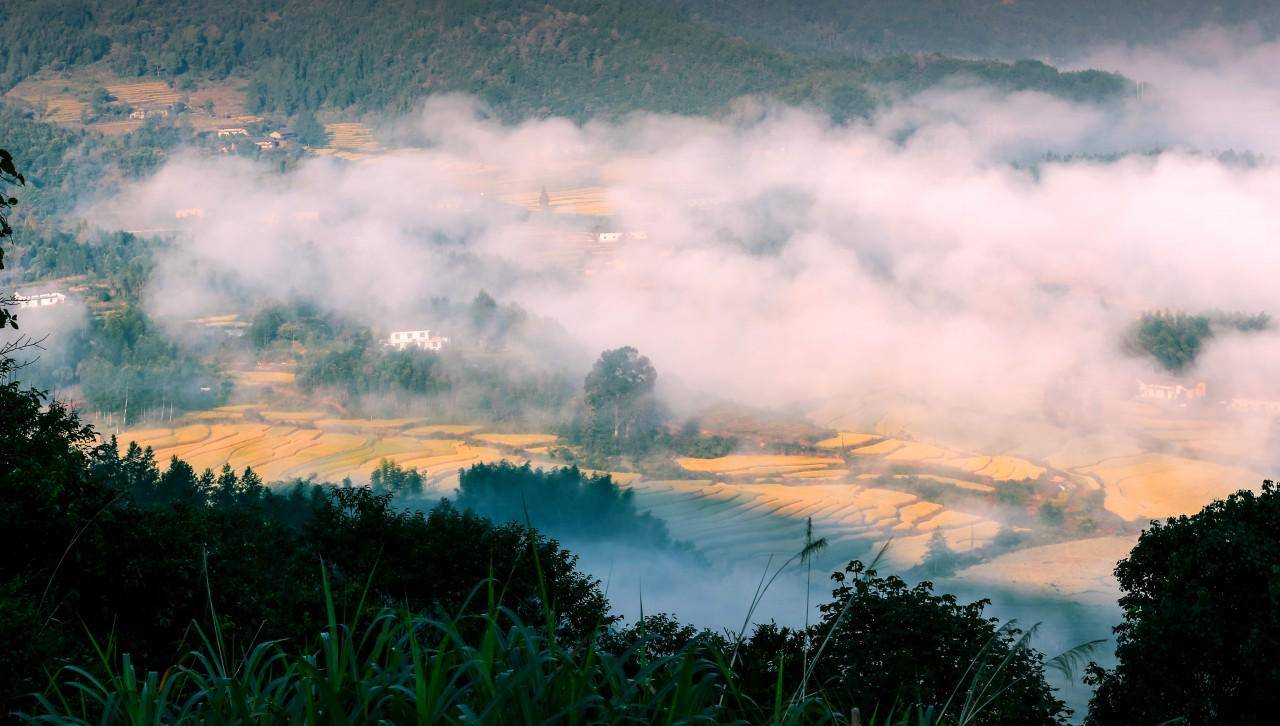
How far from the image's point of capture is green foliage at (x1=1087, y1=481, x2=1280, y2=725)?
1412 cm

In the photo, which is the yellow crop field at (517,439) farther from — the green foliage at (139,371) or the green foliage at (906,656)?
the green foliage at (906,656)

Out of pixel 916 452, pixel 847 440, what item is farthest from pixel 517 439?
pixel 916 452

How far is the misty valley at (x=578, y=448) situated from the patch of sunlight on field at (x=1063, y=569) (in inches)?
14.8

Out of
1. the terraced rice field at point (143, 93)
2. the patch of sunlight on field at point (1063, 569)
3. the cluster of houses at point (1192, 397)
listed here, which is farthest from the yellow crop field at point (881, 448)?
the terraced rice field at point (143, 93)

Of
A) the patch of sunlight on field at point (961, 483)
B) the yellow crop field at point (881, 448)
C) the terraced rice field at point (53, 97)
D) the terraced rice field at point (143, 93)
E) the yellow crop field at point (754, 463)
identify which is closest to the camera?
the patch of sunlight on field at point (961, 483)

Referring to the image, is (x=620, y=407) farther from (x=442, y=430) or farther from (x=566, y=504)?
(x=566, y=504)

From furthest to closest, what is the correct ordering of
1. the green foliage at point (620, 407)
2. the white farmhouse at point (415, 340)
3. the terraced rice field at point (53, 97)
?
the terraced rice field at point (53, 97)
the white farmhouse at point (415, 340)
the green foliage at point (620, 407)

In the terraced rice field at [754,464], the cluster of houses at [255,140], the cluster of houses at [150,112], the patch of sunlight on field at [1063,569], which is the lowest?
the patch of sunlight on field at [1063,569]

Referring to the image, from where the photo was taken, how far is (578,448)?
9519cm

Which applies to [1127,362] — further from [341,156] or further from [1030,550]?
[341,156]

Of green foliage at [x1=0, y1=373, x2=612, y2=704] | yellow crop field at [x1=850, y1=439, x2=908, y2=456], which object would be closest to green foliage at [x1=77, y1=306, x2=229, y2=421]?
yellow crop field at [x1=850, y1=439, x2=908, y2=456]

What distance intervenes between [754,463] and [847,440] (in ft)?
36.8

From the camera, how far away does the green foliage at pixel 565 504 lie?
6856 centimetres

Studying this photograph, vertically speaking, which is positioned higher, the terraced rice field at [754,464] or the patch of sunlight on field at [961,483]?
the terraced rice field at [754,464]
